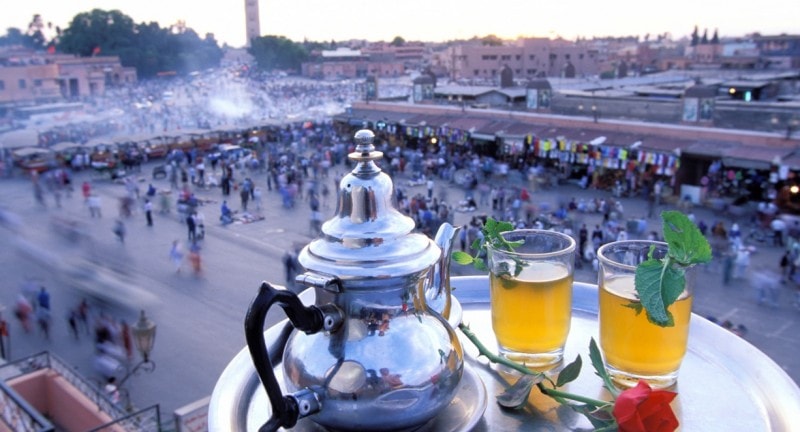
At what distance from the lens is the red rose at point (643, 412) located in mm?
1001

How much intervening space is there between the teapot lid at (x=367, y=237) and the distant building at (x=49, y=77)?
40.6 meters

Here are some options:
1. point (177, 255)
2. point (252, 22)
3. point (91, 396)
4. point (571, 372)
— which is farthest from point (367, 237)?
point (252, 22)

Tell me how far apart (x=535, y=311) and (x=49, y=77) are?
46.3 meters

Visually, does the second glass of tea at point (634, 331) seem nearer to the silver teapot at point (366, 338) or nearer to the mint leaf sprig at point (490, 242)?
the mint leaf sprig at point (490, 242)

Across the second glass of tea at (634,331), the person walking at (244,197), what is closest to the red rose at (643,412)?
the second glass of tea at (634,331)

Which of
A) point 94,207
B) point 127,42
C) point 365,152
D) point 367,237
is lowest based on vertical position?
point 94,207

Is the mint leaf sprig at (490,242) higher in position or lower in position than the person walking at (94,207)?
higher

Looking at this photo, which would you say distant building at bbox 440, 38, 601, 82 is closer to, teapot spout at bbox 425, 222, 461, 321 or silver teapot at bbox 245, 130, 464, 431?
teapot spout at bbox 425, 222, 461, 321

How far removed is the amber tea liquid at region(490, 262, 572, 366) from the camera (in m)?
1.39

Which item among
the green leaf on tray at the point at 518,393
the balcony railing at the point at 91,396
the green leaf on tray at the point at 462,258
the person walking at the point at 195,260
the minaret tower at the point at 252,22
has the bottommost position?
the person walking at the point at 195,260

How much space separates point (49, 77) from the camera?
135 ft

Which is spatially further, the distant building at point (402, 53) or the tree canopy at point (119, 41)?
the distant building at point (402, 53)

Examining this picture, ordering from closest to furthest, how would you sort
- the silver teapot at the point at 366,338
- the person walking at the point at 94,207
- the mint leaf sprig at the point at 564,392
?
1. the silver teapot at the point at 366,338
2. the mint leaf sprig at the point at 564,392
3. the person walking at the point at 94,207

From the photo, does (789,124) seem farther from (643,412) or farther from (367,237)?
(367,237)
